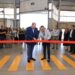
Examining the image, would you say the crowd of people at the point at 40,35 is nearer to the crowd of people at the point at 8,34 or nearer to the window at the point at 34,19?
the crowd of people at the point at 8,34

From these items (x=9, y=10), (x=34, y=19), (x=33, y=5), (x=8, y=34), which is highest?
(x=33, y=5)

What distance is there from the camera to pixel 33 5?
32.7 m

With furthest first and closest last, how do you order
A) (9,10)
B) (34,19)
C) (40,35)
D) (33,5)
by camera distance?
(9,10) → (33,5) → (34,19) → (40,35)

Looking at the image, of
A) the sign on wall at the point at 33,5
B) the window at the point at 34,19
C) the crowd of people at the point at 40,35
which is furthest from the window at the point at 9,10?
the crowd of people at the point at 40,35

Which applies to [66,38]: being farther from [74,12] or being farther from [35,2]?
[74,12]

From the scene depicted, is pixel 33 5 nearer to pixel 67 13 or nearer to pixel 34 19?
pixel 34 19

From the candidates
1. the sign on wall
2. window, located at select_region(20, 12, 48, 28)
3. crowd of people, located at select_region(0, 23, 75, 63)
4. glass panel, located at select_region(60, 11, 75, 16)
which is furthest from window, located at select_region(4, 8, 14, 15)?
crowd of people, located at select_region(0, 23, 75, 63)

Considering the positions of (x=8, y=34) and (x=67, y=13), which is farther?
(x=67, y=13)

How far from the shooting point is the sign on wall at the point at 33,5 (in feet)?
102

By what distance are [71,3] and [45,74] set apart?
30361 millimetres

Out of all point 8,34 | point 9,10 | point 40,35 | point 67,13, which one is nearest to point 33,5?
point 9,10

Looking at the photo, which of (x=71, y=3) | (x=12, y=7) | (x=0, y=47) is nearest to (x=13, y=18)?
(x=12, y=7)

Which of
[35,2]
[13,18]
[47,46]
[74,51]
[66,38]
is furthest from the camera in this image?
[13,18]

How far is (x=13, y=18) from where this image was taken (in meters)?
36.5
